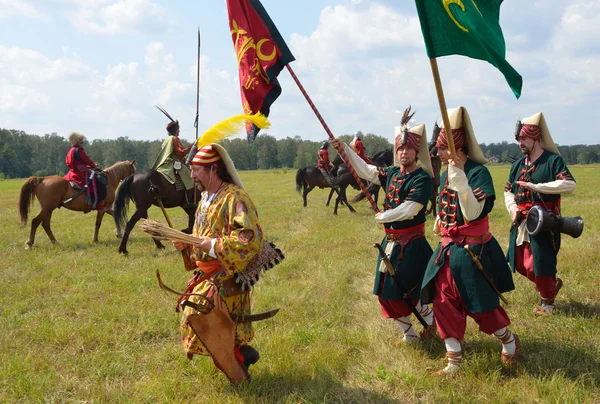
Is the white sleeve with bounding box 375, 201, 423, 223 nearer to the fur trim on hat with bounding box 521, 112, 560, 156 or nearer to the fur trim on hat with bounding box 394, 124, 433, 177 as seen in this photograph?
the fur trim on hat with bounding box 394, 124, 433, 177

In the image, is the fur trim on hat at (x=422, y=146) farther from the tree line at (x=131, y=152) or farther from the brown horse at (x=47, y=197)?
the tree line at (x=131, y=152)

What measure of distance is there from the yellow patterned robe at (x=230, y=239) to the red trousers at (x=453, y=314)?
1.45 metres

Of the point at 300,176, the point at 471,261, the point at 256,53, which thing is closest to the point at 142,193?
the point at 256,53

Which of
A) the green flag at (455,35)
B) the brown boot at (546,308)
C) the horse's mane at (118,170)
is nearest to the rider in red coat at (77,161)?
the horse's mane at (118,170)

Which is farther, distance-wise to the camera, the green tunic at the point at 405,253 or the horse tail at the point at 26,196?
the horse tail at the point at 26,196

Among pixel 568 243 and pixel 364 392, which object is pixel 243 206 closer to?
pixel 364 392

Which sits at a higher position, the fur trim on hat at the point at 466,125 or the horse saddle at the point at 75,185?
the fur trim on hat at the point at 466,125

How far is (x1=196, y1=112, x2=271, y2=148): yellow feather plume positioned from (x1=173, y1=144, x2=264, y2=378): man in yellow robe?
20cm

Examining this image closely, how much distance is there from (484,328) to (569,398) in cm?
68

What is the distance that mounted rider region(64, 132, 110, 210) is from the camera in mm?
9781

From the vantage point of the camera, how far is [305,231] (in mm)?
10891

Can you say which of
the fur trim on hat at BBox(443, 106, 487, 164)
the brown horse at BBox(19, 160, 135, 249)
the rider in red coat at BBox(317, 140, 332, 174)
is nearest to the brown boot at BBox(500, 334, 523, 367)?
the fur trim on hat at BBox(443, 106, 487, 164)

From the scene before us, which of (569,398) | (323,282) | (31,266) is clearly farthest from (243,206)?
(31,266)

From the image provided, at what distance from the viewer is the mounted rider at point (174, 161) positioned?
8727 mm
